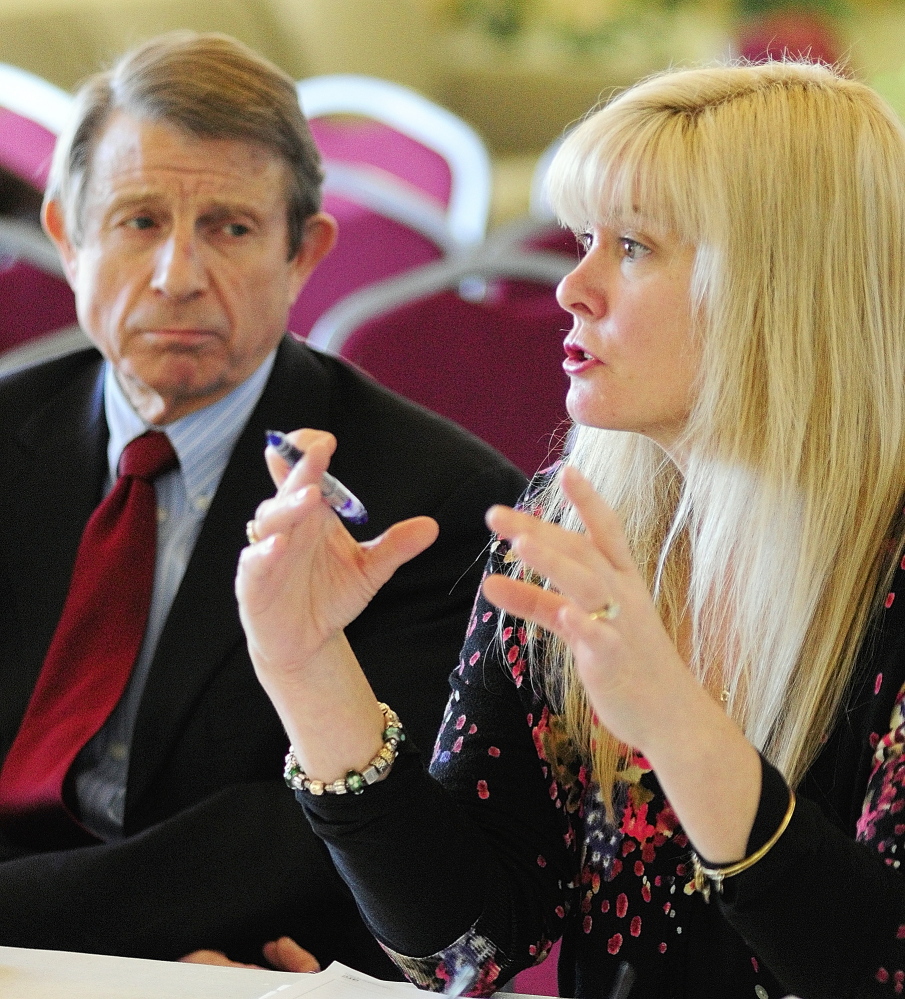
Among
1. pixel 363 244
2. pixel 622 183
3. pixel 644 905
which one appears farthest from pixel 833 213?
pixel 363 244

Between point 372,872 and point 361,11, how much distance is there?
23.5ft

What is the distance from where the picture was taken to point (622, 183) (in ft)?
4.05

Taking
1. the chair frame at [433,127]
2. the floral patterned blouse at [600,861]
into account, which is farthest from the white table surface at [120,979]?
the chair frame at [433,127]

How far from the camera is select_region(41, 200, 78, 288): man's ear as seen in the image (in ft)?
6.09

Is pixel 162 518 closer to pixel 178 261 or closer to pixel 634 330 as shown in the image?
pixel 178 261

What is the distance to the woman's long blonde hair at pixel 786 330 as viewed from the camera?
47.7 inches

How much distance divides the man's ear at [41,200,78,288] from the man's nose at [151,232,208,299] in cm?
18

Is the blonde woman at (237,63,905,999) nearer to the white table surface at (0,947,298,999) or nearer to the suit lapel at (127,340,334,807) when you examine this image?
the white table surface at (0,947,298,999)

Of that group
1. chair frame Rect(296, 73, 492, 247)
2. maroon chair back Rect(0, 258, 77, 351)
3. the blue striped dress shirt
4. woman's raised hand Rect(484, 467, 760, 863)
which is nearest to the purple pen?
woman's raised hand Rect(484, 467, 760, 863)

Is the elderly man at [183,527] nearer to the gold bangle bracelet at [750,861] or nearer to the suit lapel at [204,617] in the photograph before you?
the suit lapel at [204,617]

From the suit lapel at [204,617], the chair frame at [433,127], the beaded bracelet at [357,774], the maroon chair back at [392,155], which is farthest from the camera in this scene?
the maroon chair back at [392,155]

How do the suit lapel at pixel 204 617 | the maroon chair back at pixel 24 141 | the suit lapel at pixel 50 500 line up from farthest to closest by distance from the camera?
the maroon chair back at pixel 24 141, the suit lapel at pixel 50 500, the suit lapel at pixel 204 617

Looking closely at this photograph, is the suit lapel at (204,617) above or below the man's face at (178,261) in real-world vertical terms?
below

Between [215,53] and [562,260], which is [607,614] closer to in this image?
[215,53]
